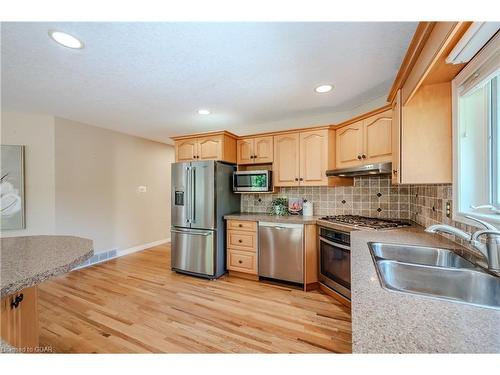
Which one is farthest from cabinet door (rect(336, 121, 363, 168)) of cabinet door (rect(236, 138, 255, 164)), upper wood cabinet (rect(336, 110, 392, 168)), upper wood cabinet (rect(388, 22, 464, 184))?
cabinet door (rect(236, 138, 255, 164))

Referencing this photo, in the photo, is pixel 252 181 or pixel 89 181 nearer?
pixel 252 181

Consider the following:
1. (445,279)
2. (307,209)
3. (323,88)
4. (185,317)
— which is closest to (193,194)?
(185,317)

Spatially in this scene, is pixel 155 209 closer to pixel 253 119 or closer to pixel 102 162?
pixel 102 162

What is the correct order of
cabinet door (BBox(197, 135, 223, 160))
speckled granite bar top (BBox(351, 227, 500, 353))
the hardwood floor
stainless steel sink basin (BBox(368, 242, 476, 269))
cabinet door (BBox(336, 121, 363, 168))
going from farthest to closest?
1. cabinet door (BBox(197, 135, 223, 160))
2. cabinet door (BBox(336, 121, 363, 168))
3. the hardwood floor
4. stainless steel sink basin (BBox(368, 242, 476, 269))
5. speckled granite bar top (BBox(351, 227, 500, 353))

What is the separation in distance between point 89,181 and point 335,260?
3824mm

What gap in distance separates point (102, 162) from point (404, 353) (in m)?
4.35

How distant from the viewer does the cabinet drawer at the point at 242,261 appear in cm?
283

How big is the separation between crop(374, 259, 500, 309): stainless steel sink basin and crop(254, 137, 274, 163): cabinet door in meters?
2.18

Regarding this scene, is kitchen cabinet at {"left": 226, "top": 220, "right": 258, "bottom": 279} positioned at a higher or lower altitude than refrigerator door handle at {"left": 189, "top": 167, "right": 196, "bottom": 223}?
lower

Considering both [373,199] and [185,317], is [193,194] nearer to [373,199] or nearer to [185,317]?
[185,317]

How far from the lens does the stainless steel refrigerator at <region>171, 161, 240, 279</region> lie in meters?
2.90

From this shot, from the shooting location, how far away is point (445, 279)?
3.32 feet

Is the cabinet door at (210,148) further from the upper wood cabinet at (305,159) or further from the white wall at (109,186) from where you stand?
the white wall at (109,186)

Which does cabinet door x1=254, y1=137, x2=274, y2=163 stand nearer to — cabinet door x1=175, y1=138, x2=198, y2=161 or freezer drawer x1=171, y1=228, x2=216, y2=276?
cabinet door x1=175, y1=138, x2=198, y2=161
